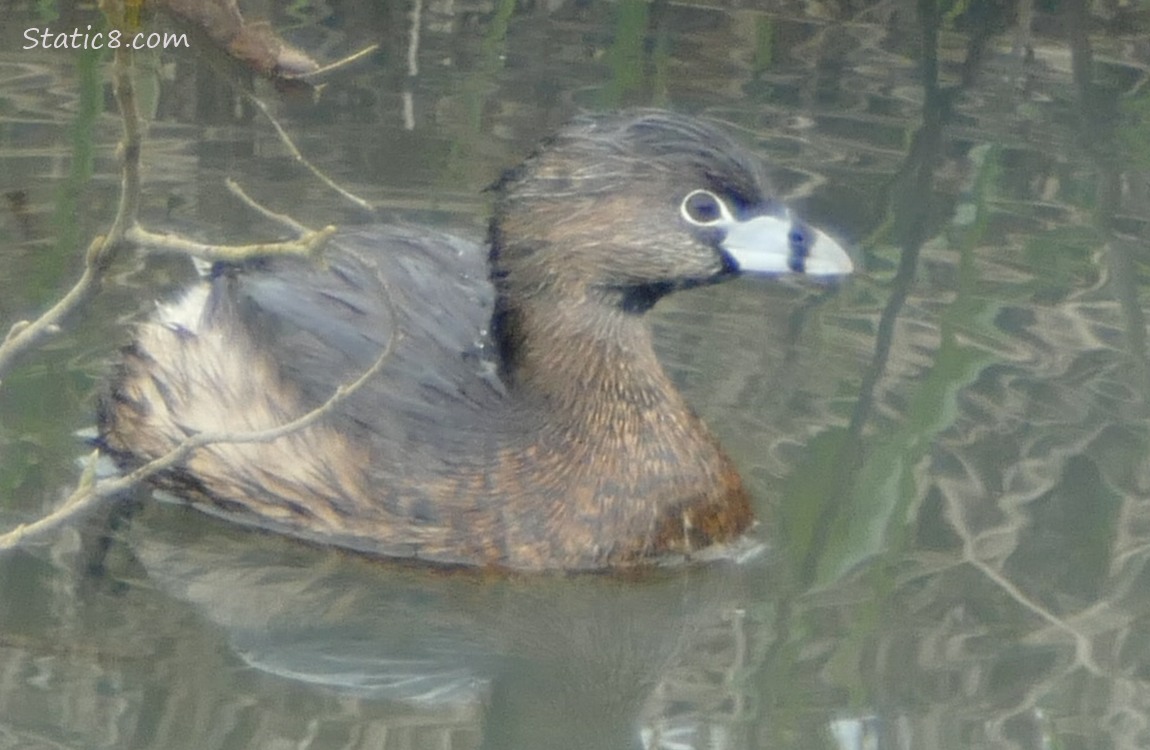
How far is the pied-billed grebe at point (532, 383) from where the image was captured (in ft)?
15.6

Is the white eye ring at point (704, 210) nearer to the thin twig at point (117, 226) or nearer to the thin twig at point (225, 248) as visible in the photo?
the thin twig at point (225, 248)

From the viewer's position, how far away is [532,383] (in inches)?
195

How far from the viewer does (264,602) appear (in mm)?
4633

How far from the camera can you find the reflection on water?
4207 millimetres

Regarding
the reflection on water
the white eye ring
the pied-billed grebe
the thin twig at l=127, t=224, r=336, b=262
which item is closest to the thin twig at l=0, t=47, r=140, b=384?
the thin twig at l=127, t=224, r=336, b=262

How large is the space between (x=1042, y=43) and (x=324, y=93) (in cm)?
308

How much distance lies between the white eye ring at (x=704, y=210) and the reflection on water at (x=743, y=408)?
77 cm

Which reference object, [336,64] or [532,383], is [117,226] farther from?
[336,64]

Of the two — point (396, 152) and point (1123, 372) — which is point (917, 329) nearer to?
point (1123, 372)

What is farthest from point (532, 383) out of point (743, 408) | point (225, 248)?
point (225, 248)

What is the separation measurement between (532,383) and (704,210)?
0.58 meters

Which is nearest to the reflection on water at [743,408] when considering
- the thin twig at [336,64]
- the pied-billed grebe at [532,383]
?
the pied-billed grebe at [532,383]

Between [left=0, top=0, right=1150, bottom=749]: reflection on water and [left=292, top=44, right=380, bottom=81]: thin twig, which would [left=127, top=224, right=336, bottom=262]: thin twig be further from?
[left=292, top=44, right=380, bottom=81]: thin twig

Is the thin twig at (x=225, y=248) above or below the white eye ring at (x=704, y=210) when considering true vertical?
below
